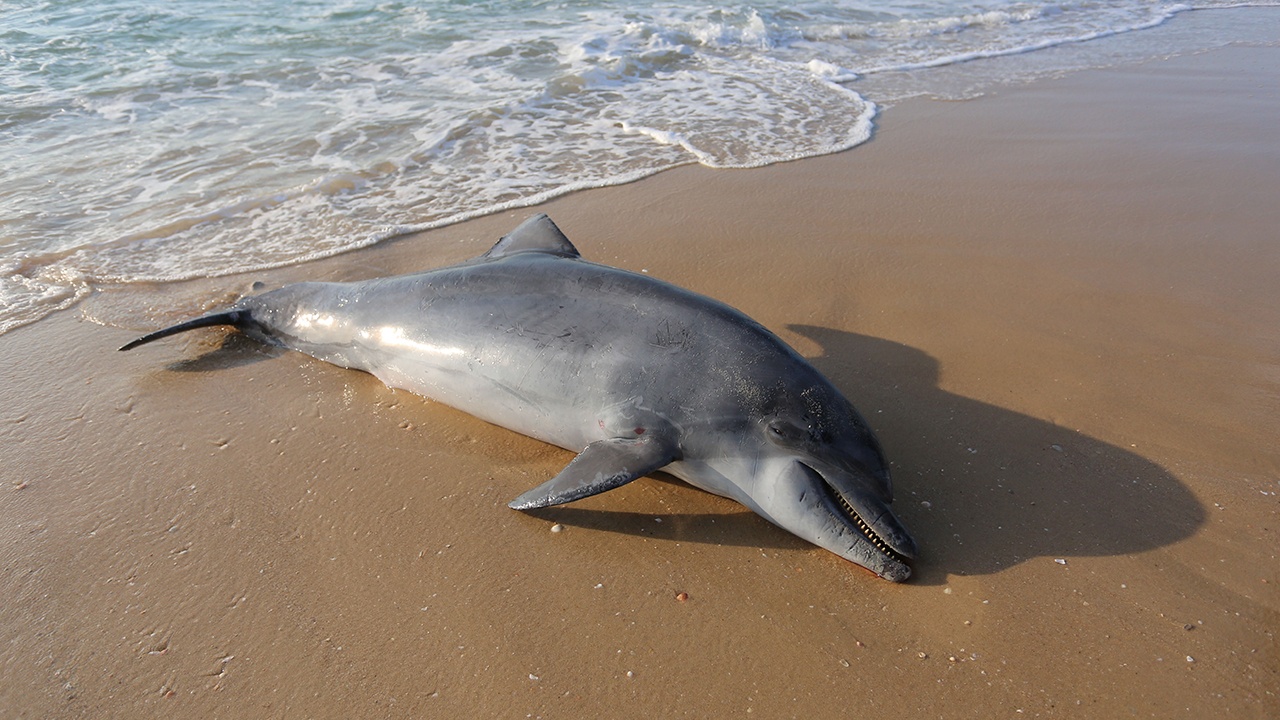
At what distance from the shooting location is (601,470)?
11.9 feet

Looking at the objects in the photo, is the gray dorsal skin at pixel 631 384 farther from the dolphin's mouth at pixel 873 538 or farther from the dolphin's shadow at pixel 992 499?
the dolphin's shadow at pixel 992 499

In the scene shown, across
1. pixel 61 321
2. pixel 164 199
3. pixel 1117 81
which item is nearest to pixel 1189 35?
pixel 1117 81

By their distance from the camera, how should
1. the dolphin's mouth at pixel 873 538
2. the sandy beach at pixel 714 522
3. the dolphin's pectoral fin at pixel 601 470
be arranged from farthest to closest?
the dolphin's pectoral fin at pixel 601 470 < the dolphin's mouth at pixel 873 538 < the sandy beach at pixel 714 522

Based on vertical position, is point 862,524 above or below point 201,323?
below

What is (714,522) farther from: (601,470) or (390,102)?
(390,102)

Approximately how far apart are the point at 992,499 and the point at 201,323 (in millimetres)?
4868

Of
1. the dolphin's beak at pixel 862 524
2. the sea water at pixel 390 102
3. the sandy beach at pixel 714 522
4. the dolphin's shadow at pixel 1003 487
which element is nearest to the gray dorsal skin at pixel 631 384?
the dolphin's beak at pixel 862 524

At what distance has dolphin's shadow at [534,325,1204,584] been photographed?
354cm

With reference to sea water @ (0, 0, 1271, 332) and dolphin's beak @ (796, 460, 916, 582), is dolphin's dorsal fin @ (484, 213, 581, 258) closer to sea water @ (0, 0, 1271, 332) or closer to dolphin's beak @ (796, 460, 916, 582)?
sea water @ (0, 0, 1271, 332)

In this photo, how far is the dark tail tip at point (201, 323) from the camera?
4.97m

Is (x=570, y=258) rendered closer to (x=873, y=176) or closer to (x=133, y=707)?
(x=133, y=707)

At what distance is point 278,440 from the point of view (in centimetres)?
439

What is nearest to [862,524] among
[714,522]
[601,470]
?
[714,522]

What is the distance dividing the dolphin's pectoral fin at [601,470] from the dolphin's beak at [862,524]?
26.5 inches
